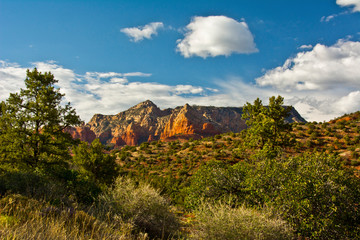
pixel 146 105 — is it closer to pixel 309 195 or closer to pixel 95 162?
pixel 95 162

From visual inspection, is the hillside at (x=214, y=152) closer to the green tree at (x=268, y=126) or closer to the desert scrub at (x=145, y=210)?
the green tree at (x=268, y=126)

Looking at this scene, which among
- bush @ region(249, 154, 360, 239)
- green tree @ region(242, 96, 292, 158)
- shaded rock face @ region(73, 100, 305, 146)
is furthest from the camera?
shaded rock face @ region(73, 100, 305, 146)

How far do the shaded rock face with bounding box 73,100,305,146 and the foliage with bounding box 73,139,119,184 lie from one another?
264 ft

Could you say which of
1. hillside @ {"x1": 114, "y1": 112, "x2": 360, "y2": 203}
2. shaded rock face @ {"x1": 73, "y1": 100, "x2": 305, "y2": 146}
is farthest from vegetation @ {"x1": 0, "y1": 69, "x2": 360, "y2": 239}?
shaded rock face @ {"x1": 73, "y1": 100, "x2": 305, "y2": 146}

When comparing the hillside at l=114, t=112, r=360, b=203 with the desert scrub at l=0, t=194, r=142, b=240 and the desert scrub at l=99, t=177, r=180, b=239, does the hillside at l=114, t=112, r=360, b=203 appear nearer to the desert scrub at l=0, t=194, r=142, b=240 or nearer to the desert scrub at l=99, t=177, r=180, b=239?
the desert scrub at l=99, t=177, r=180, b=239

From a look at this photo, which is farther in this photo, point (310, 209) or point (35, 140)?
point (35, 140)

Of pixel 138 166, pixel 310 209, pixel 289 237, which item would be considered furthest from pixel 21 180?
pixel 138 166

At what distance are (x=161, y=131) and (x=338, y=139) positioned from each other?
117986 mm

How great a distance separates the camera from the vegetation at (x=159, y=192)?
7215mm

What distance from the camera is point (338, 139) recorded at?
3428 cm

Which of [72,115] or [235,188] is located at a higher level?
[72,115]

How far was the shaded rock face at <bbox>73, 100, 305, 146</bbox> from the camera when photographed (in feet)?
409

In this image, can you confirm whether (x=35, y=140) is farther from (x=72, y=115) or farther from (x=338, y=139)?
(x=338, y=139)

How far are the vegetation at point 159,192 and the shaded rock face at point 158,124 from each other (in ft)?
293
